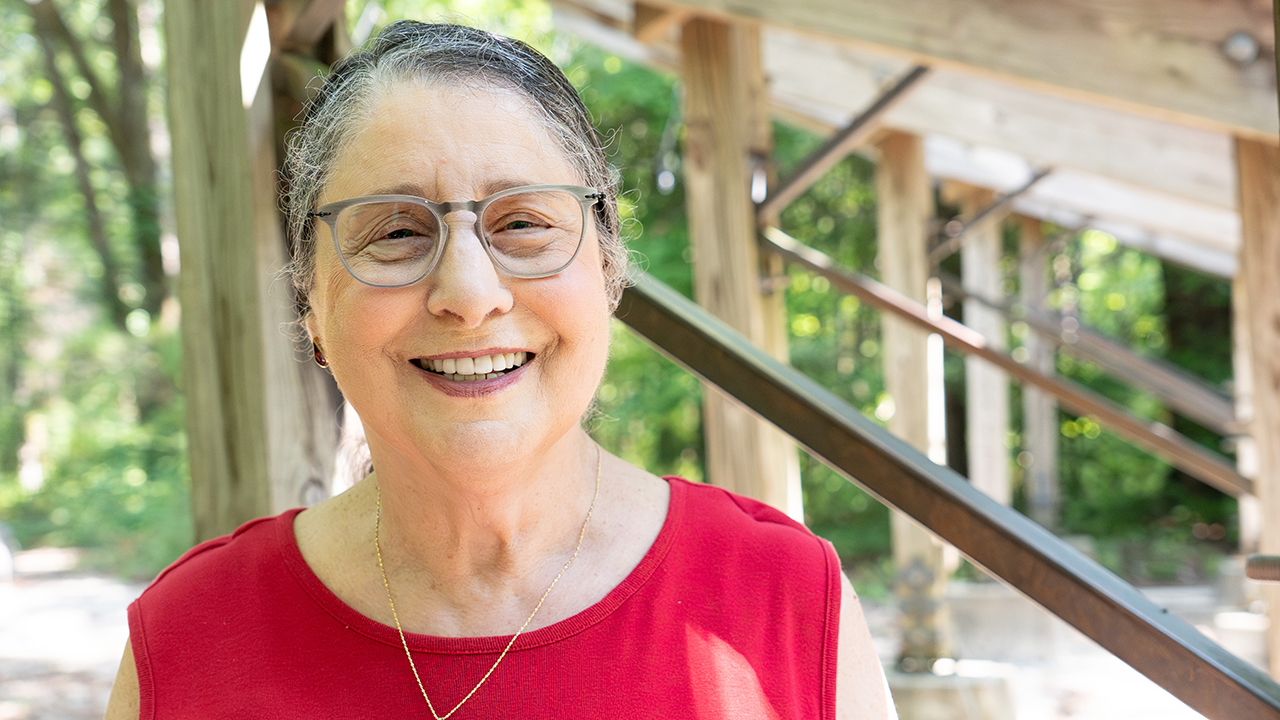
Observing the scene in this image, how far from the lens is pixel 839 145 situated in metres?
3.88

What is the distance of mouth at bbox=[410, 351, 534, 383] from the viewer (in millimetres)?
1151

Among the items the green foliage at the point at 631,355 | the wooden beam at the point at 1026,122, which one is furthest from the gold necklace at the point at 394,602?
the green foliage at the point at 631,355

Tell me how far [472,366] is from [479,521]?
0.80 ft

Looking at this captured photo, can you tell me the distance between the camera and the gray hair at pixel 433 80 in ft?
3.94

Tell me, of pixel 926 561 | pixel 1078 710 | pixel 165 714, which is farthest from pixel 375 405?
pixel 1078 710

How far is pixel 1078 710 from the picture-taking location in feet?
18.7

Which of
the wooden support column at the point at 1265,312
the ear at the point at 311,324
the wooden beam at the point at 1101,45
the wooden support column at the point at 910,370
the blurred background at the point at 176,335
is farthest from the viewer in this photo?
the blurred background at the point at 176,335

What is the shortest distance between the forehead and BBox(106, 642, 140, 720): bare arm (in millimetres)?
644

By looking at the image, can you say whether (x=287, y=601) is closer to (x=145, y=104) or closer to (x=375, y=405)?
(x=375, y=405)

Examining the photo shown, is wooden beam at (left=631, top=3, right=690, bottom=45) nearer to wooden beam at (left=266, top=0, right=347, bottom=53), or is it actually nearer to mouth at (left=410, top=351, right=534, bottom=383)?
wooden beam at (left=266, top=0, right=347, bottom=53)

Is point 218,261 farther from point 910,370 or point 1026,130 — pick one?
point 910,370

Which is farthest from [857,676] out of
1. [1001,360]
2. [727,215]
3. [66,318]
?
[66,318]

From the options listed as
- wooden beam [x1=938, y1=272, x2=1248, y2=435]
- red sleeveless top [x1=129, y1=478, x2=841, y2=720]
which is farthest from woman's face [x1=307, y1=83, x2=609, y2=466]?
wooden beam [x1=938, y1=272, x2=1248, y2=435]

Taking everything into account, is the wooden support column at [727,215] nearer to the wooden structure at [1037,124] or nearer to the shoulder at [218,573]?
Answer: the wooden structure at [1037,124]
